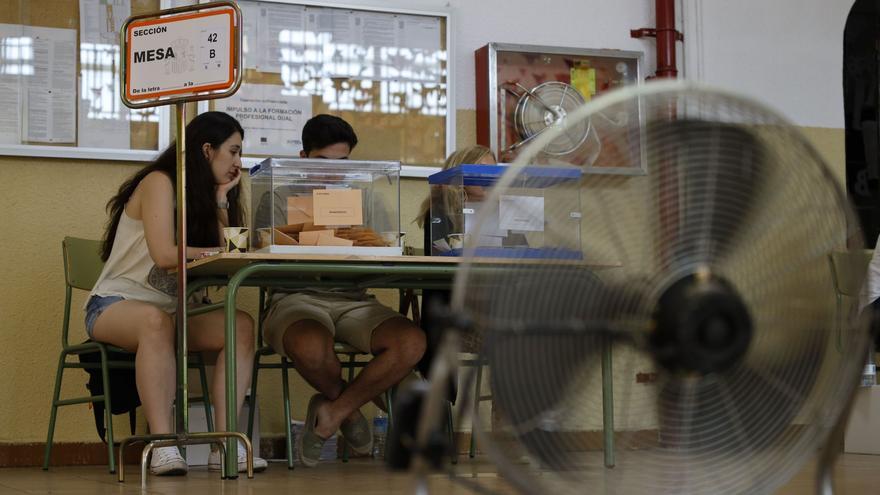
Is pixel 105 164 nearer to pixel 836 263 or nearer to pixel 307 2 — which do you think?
pixel 307 2

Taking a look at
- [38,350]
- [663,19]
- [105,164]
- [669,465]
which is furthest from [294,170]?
[669,465]

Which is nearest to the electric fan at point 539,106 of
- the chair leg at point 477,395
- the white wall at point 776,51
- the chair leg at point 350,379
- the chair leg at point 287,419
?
the white wall at point 776,51

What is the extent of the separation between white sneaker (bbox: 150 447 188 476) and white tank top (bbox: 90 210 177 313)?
1.70ft

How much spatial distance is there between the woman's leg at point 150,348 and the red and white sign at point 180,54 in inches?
26.0

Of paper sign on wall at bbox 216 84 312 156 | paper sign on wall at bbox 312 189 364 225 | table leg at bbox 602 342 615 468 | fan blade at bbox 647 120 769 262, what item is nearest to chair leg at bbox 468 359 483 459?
table leg at bbox 602 342 615 468

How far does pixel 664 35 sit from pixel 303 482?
9.54ft

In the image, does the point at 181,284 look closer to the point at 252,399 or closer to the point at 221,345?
the point at 221,345

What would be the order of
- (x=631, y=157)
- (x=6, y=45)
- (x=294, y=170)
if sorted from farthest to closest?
(x=6, y=45)
(x=294, y=170)
(x=631, y=157)

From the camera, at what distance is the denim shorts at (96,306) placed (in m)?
3.63

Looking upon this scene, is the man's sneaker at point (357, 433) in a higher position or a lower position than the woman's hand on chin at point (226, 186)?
lower

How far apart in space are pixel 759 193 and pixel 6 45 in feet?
11.7

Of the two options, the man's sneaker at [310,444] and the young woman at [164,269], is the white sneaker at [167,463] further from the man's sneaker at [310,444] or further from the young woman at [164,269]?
the man's sneaker at [310,444]

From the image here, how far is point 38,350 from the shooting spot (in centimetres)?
437

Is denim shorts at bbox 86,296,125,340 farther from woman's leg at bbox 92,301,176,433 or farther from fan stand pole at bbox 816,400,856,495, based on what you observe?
fan stand pole at bbox 816,400,856,495
